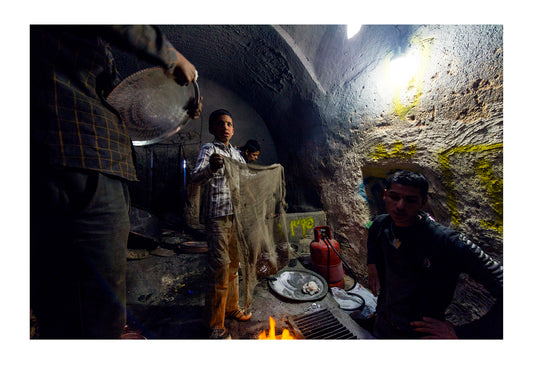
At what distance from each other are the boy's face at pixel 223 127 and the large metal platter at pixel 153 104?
1.45ft

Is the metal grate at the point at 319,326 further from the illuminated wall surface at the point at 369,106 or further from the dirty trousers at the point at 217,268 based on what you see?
the illuminated wall surface at the point at 369,106

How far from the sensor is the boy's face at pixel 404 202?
1513mm

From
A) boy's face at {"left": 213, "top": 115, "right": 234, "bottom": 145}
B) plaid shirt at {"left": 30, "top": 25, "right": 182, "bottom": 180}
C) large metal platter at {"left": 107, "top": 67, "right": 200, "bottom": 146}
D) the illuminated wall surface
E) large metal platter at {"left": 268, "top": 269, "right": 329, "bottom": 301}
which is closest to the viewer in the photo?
plaid shirt at {"left": 30, "top": 25, "right": 182, "bottom": 180}

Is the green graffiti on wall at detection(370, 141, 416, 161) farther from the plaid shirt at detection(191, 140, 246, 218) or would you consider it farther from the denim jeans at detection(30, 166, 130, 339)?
the denim jeans at detection(30, 166, 130, 339)

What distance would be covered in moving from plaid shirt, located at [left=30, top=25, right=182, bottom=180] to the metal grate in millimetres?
2182

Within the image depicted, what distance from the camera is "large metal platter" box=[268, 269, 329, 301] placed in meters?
2.51

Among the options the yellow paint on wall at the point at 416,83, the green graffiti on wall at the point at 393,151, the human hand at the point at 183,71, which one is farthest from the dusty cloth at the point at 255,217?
the yellow paint on wall at the point at 416,83

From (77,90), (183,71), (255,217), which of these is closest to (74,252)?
(77,90)

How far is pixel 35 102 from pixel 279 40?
154 inches

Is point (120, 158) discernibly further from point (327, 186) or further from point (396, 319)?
point (327, 186)

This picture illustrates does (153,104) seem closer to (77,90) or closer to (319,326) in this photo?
(77,90)

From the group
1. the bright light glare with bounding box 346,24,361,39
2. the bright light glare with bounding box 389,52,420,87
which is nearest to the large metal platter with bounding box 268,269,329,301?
the bright light glare with bounding box 389,52,420,87

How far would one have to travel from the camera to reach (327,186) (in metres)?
3.74
